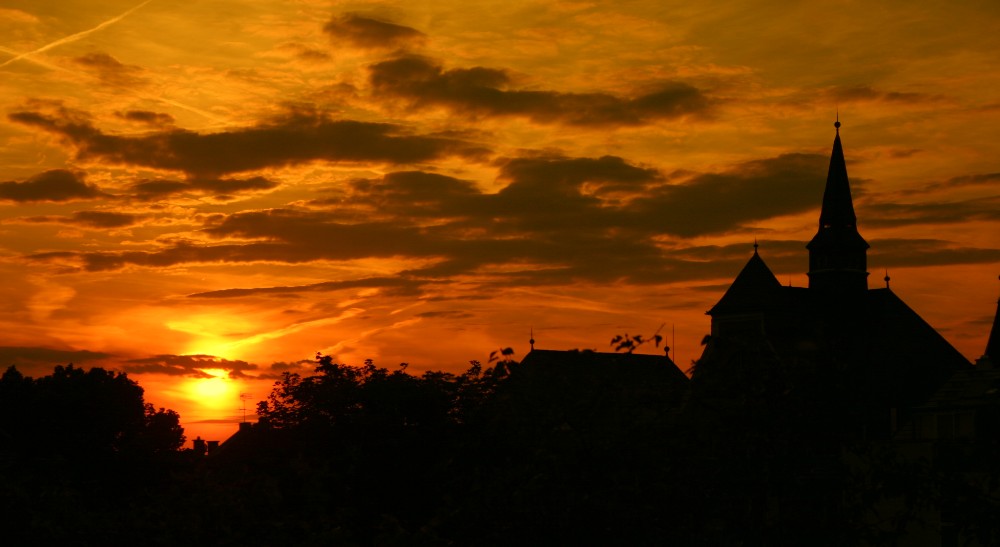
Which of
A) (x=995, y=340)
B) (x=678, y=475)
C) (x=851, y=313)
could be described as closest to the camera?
(x=678, y=475)

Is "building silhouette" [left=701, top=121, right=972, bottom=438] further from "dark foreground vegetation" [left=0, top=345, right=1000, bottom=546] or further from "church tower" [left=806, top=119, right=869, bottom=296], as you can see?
"dark foreground vegetation" [left=0, top=345, right=1000, bottom=546]

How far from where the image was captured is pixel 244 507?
23.8 metres

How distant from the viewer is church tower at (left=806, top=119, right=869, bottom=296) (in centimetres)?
10525

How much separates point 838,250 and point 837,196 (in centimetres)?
458

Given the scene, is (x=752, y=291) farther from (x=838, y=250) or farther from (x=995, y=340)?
(x=995, y=340)

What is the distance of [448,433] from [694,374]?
37.0 metres

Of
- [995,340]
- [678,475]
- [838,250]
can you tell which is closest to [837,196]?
[838,250]

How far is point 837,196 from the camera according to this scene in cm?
10700

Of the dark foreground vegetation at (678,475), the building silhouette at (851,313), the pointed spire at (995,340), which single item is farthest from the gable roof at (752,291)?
the dark foreground vegetation at (678,475)

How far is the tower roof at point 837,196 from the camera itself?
106 m

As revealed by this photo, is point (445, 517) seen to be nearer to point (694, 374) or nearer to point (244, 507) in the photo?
point (694, 374)

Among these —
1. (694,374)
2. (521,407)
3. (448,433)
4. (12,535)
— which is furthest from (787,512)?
(448,433)

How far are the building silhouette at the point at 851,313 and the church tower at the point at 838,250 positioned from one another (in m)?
0.08

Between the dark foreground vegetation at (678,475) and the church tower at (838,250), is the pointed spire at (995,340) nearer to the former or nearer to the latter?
the church tower at (838,250)
